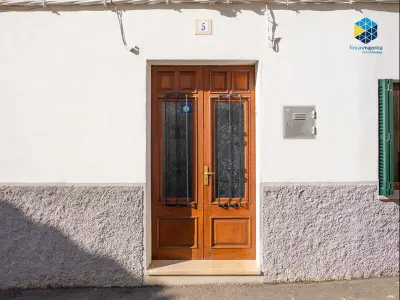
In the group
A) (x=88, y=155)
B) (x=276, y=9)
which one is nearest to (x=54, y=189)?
(x=88, y=155)

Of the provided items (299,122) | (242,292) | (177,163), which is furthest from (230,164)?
(242,292)

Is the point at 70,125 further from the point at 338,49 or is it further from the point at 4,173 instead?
the point at 338,49

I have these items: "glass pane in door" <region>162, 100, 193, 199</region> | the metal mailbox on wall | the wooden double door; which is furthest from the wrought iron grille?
the metal mailbox on wall

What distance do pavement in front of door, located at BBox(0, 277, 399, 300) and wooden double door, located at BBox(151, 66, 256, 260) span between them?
488mm

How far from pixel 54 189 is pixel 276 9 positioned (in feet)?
10.7

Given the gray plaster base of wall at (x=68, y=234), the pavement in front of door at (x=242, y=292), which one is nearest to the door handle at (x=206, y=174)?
the gray plaster base of wall at (x=68, y=234)

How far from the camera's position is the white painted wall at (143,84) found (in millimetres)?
4418

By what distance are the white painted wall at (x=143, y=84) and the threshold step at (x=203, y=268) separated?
1057 mm

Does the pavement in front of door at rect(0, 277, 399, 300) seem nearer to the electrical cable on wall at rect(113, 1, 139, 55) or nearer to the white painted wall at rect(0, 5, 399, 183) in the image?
the white painted wall at rect(0, 5, 399, 183)

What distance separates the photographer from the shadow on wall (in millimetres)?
4414

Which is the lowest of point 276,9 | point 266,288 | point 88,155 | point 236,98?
point 266,288

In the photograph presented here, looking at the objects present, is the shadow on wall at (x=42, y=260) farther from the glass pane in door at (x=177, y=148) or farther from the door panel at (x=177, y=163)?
the glass pane in door at (x=177, y=148)

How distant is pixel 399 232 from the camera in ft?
14.9

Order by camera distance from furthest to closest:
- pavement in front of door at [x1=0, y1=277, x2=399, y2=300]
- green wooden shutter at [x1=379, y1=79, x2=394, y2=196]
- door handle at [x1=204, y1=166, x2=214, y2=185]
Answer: door handle at [x1=204, y1=166, x2=214, y2=185], green wooden shutter at [x1=379, y1=79, x2=394, y2=196], pavement in front of door at [x1=0, y1=277, x2=399, y2=300]
